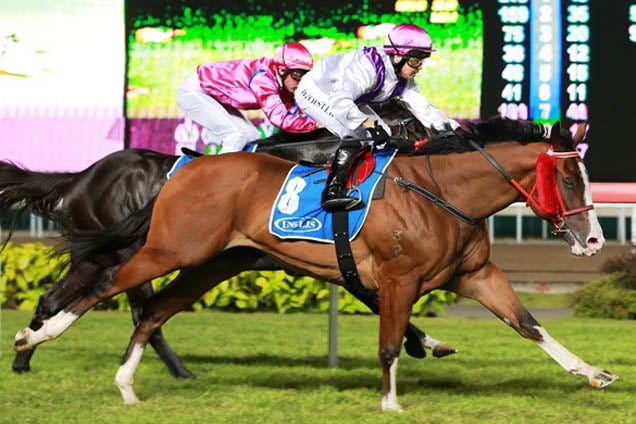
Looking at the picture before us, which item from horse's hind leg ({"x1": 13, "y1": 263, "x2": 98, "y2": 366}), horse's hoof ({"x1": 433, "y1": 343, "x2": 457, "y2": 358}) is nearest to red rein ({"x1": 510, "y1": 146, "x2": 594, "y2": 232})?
horse's hoof ({"x1": 433, "y1": 343, "x2": 457, "y2": 358})

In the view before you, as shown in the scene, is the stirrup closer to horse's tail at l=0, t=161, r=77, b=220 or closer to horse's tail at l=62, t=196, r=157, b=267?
horse's tail at l=62, t=196, r=157, b=267

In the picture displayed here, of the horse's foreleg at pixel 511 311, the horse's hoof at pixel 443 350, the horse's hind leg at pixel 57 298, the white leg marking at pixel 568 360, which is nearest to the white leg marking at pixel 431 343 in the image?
the horse's hoof at pixel 443 350

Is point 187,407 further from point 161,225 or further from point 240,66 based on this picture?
point 240,66

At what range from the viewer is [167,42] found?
30.7ft

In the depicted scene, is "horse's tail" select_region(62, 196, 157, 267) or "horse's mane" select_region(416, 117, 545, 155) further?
"horse's tail" select_region(62, 196, 157, 267)

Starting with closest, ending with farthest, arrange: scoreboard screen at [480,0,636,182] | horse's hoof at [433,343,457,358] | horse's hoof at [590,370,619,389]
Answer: horse's hoof at [590,370,619,389], horse's hoof at [433,343,457,358], scoreboard screen at [480,0,636,182]

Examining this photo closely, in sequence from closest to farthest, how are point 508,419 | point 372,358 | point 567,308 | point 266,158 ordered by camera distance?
1. point 508,419
2. point 266,158
3. point 372,358
4. point 567,308

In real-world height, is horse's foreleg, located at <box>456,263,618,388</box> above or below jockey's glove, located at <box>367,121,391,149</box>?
below

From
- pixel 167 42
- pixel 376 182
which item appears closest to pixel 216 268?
pixel 376 182

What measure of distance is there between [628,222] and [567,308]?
3457 mm

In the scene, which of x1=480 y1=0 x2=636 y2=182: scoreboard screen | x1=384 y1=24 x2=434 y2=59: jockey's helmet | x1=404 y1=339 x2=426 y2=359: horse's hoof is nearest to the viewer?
x1=384 y1=24 x2=434 y2=59: jockey's helmet

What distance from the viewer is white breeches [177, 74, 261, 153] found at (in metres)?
6.42

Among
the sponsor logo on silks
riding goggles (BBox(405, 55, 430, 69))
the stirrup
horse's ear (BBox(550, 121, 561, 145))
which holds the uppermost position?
riding goggles (BBox(405, 55, 430, 69))

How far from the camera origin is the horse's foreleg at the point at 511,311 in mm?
4969
